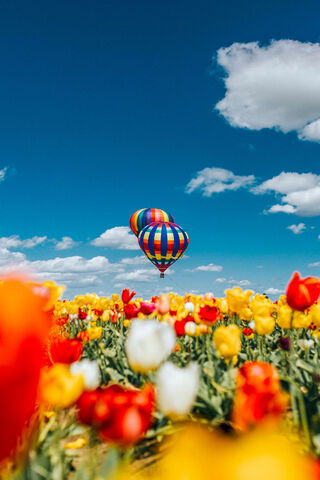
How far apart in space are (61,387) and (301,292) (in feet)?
7.23

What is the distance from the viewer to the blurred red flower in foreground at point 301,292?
3.27 meters

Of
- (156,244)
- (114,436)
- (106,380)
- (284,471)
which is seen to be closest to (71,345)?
(114,436)

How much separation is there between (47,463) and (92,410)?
42.6 inches

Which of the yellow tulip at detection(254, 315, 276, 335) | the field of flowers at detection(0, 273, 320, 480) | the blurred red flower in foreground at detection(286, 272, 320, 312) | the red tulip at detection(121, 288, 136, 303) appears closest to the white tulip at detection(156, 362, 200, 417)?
the field of flowers at detection(0, 273, 320, 480)

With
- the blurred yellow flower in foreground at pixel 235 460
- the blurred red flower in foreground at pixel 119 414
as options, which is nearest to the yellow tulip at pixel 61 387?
the blurred red flower in foreground at pixel 119 414

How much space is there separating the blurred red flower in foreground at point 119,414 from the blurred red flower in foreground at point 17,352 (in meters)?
0.65

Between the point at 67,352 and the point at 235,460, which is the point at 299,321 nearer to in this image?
the point at 67,352

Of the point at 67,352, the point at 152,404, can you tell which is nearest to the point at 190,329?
the point at 67,352

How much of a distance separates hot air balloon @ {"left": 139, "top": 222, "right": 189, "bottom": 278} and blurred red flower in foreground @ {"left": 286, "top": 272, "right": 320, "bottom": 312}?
100ft

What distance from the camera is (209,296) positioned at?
5.54 metres

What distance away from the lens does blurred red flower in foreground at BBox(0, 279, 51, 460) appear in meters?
0.93

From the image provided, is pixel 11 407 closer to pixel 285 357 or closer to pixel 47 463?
pixel 47 463

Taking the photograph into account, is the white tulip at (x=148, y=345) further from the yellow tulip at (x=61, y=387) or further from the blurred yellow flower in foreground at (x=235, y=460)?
the blurred yellow flower in foreground at (x=235, y=460)

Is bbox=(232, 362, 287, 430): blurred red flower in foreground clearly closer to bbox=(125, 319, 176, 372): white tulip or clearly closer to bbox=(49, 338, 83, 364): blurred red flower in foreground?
bbox=(125, 319, 176, 372): white tulip
